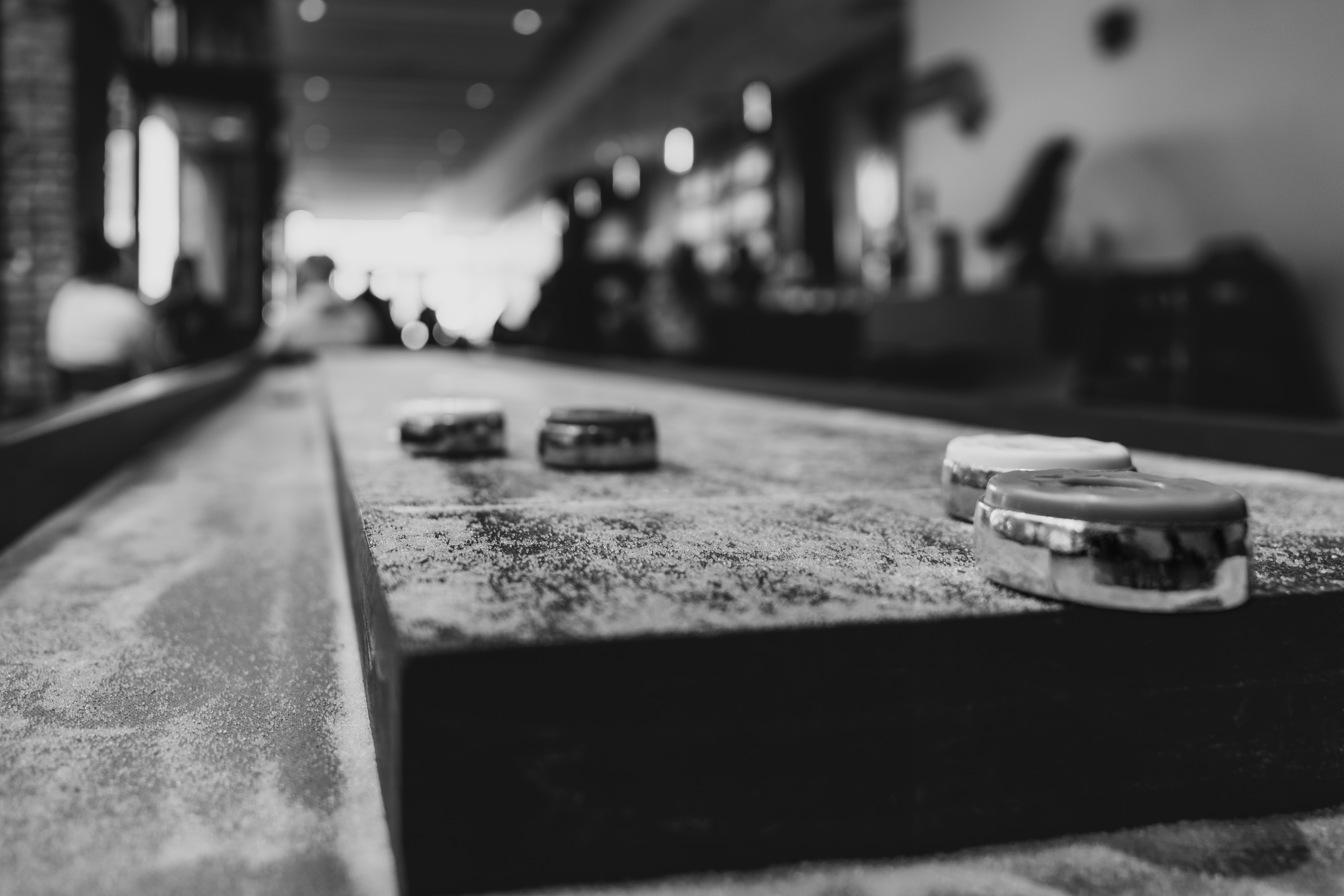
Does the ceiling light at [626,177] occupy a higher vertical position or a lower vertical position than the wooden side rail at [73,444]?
higher

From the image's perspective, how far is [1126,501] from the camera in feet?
1.82

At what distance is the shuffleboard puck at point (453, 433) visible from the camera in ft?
4.03

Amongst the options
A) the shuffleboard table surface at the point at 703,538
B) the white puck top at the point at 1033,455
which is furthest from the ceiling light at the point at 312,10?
the white puck top at the point at 1033,455

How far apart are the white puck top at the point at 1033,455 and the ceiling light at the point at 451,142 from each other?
15.7 m

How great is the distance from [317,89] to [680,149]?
4.31 m

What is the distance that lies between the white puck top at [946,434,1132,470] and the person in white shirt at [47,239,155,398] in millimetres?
5326

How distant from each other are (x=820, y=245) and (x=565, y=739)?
10.9 meters

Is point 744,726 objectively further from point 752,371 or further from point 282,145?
point 282,145

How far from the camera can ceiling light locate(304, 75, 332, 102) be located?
12.3 meters

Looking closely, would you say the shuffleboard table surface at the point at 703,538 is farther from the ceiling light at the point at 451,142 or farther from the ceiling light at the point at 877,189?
the ceiling light at the point at 451,142

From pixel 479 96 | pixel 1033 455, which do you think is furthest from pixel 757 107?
pixel 1033 455

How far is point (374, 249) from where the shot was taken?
29.3m

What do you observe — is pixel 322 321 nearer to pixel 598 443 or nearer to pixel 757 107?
pixel 757 107

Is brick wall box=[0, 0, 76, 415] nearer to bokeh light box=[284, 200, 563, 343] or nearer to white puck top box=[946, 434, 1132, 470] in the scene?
white puck top box=[946, 434, 1132, 470]
